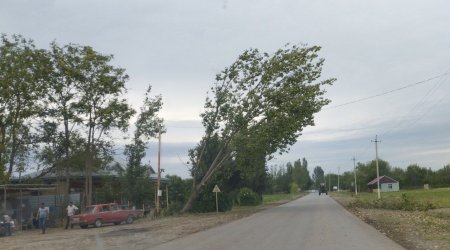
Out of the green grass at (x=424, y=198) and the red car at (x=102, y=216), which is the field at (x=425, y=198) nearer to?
the green grass at (x=424, y=198)

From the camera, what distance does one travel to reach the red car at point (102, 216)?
33.3 m

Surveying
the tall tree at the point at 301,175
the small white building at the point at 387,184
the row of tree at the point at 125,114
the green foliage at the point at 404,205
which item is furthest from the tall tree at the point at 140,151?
the tall tree at the point at 301,175

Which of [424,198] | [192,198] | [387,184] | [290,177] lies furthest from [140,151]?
[290,177]

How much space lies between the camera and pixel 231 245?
16.3 m

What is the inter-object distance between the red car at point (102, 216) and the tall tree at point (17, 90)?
6696 mm

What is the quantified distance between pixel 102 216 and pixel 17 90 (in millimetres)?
10426

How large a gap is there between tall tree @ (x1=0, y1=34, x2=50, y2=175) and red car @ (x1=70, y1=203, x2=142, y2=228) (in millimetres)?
6696

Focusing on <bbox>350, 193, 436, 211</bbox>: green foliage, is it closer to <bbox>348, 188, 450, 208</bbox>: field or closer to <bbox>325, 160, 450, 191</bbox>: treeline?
<bbox>348, 188, 450, 208</bbox>: field

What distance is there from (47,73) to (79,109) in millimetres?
3409

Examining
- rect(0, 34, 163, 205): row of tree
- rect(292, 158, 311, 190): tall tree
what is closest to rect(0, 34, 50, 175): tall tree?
rect(0, 34, 163, 205): row of tree

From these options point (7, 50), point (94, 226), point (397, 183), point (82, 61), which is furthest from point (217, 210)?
point (397, 183)

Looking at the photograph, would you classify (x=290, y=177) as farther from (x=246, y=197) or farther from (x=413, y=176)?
(x=246, y=197)

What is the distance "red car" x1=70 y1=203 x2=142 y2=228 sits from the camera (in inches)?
1313

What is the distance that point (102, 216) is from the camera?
34.2m
